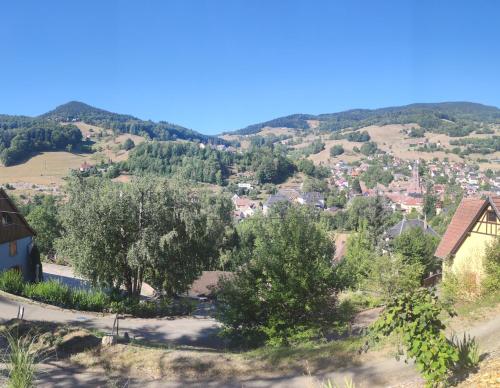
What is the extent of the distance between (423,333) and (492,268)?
9967 millimetres

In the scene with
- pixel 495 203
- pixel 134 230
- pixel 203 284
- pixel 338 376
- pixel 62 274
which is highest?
pixel 495 203

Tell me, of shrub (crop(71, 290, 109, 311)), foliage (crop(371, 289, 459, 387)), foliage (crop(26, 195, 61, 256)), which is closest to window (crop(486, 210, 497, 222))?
foliage (crop(371, 289, 459, 387))

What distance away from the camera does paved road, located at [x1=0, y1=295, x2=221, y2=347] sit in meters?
15.2

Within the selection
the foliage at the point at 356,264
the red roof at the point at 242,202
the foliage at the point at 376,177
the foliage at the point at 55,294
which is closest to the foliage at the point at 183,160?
the red roof at the point at 242,202

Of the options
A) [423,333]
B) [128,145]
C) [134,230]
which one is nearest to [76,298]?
[134,230]

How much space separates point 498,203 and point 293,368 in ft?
44.1

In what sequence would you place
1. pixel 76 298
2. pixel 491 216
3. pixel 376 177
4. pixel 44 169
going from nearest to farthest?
pixel 76 298 < pixel 491 216 < pixel 44 169 < pixel 376 177

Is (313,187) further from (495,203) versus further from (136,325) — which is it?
(136,325)

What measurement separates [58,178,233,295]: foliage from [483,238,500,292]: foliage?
1070 centimetres

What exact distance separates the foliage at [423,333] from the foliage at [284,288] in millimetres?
6176

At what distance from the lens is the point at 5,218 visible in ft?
73.3

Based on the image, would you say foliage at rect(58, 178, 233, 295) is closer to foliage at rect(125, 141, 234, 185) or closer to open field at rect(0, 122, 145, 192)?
open field at rect(0, 122, 145, 192)

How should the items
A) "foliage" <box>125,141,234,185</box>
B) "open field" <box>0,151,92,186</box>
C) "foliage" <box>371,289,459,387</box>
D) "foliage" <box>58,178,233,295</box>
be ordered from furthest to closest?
"foliage" <box>125,141,234,185</box>
"open field" <box>0,151,92,186</box>
"foliage" <box>58,178,233,295</box>
"foliage" <box>371,289,459,387</box>

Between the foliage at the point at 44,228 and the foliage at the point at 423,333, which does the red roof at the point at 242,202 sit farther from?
the foliage at the point at 423,333
